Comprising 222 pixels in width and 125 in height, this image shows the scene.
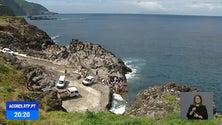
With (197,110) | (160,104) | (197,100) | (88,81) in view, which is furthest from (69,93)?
(197,100)

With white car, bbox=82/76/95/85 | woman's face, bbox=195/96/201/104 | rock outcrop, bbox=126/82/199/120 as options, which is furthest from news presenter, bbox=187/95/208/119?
white car, bbox=82/76/95/85

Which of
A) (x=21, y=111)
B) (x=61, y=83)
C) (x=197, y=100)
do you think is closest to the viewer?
(x=21, y=111)

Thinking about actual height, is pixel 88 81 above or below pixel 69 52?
A: below

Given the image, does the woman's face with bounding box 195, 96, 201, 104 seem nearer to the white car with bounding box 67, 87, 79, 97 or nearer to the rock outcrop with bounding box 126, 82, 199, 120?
the rock outcrop with bounding box 126, 82, 199, 120

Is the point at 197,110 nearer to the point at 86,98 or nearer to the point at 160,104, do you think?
the point at 160,104

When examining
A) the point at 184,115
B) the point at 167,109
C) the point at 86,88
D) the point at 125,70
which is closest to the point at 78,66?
the point at 125,70

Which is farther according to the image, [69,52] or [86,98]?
[69,52]

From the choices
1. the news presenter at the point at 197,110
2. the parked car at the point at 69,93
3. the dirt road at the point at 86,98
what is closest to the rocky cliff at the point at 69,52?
the dirt road at the point at 86,98

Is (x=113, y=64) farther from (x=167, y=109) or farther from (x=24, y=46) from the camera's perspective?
(x=167, y=109)

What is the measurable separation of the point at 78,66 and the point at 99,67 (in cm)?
545

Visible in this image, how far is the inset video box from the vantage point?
60.6ft

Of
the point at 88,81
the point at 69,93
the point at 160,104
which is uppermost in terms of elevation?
the point at 160,104

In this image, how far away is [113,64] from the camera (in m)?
93.6

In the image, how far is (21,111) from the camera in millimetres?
18547
